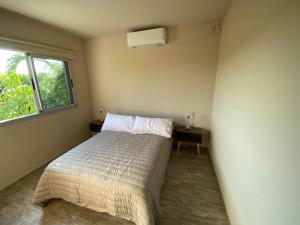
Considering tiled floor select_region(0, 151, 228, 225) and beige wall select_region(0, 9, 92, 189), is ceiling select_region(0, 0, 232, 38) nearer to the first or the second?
beige wall select_region(0, 9, 92, 189)

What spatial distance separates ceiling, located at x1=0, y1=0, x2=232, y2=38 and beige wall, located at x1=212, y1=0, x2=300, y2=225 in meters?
0.73

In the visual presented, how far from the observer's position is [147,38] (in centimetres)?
246

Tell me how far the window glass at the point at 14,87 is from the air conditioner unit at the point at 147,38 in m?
Result: 1.72

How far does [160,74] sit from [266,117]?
215 centimetres

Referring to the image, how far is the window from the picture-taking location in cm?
Answer: 190

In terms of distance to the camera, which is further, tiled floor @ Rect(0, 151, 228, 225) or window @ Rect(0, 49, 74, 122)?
window @ Rect(0, 49, 74, 122)

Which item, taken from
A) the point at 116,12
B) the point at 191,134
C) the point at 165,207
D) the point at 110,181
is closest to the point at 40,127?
the point at 110,181

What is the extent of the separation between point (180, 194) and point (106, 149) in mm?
1137

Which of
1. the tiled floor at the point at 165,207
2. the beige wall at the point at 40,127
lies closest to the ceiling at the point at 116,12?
the beige wall at the point at 40,127

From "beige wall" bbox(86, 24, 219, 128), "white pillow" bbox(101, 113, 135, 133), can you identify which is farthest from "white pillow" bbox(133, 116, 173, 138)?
"beige wall" bbox(86, 24, 219, 128)

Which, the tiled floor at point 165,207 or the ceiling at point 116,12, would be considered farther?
the ceiling at point 116,12

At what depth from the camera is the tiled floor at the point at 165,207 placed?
1.45m

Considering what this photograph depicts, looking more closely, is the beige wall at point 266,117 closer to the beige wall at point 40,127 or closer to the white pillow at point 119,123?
the white pillow at point 119,123

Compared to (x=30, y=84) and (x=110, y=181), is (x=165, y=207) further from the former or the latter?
(x=30, y=84)
